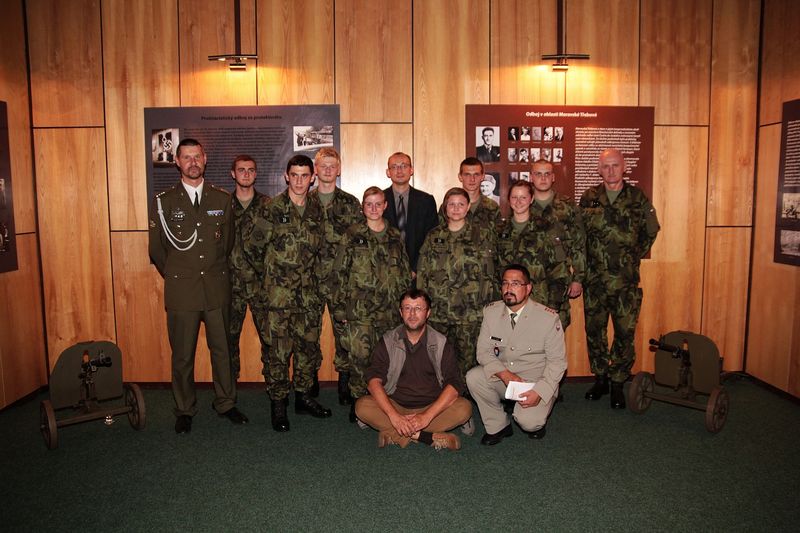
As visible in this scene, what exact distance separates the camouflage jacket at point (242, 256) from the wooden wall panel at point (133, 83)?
122 cm

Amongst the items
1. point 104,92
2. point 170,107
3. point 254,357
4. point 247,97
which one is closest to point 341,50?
point 247,97

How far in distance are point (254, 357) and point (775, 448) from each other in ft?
14.3

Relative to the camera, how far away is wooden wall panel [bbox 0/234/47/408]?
4785mm

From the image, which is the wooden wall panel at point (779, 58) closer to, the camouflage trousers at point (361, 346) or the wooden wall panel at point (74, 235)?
the camouflage trousers at point (361, 346)

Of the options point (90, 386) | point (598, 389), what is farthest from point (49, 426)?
point (598, 389)

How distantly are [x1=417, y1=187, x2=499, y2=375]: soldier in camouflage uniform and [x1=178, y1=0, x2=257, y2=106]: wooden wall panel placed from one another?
91.2 inches

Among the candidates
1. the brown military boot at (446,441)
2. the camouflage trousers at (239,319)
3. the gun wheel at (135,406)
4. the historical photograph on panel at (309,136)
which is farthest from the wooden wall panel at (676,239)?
the gun wheel at (135,406)

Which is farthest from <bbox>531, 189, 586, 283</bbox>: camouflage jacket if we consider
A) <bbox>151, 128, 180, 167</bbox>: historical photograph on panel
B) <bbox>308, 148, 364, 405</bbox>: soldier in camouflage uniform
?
<bbox>151, 128, 180, 167</bbox>: historical photograph on panel

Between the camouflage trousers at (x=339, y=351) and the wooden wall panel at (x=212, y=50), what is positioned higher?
the wooden wall panel at (x=212, y=50)

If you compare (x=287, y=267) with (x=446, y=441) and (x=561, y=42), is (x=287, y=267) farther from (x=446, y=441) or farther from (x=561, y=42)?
(x=561, y=42)

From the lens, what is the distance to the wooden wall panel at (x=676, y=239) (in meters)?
5.42

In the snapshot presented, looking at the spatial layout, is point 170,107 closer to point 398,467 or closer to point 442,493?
point 398,467

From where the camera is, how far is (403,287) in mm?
4406

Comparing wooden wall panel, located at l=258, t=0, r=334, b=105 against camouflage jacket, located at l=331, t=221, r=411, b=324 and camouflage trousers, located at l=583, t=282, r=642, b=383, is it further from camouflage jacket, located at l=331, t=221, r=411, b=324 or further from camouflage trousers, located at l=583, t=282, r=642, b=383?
camouflage trousers, located at l=583, t=282, r=642, b=383
